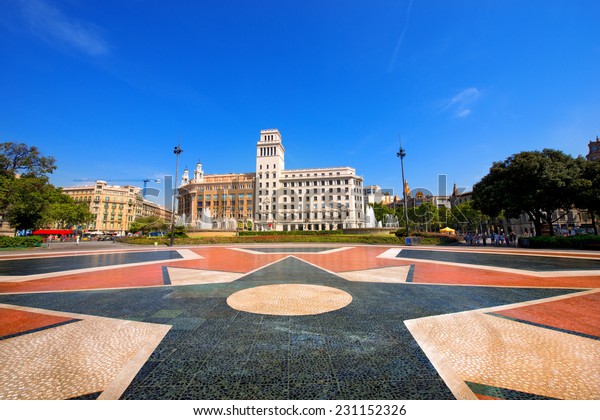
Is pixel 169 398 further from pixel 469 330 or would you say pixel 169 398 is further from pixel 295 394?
pixel 469 330

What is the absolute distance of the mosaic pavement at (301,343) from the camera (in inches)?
106

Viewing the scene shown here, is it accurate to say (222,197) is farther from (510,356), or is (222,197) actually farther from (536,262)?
(510,356)

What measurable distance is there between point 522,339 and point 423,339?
1511 millimetres

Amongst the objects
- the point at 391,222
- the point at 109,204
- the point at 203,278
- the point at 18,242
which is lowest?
the point at 203,278

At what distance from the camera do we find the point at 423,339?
12.9 ft

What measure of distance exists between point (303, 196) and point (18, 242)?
2758 inches

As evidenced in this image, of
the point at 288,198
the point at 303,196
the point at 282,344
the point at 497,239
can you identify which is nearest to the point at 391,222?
the point at 497,239

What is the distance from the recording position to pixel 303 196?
293ft

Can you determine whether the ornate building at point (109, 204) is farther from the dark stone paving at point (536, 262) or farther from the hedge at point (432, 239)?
the dark stone paving at point (536, 262)

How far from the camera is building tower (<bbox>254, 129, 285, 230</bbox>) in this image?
88.6 m

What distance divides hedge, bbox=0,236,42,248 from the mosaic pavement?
93.0 feet

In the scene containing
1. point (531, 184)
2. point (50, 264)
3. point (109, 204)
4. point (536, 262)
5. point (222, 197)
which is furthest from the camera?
point (109, 204)

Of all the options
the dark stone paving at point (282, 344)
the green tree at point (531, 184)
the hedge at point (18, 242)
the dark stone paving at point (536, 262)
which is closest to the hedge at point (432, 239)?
the green tree at point (531, 184)
